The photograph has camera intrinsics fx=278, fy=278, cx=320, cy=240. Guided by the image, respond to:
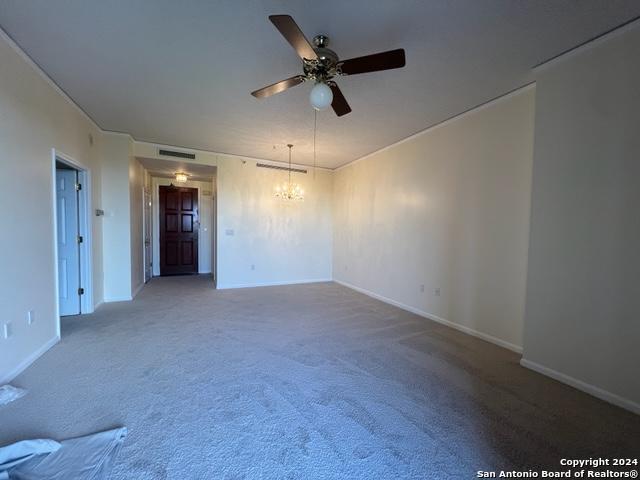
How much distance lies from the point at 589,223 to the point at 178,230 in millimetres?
7985

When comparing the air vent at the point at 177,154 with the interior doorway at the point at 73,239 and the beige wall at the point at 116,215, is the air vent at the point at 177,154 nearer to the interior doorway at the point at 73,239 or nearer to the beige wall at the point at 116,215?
the beige wall at the point at 116,215

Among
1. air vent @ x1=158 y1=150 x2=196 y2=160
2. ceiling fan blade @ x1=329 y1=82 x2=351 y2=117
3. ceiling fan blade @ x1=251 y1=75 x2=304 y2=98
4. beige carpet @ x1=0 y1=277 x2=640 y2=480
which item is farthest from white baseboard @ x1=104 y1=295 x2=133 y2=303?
ceiling fan blade @ x1=329 y1=82 x2=351 y2=117

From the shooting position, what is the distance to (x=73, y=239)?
153 inches

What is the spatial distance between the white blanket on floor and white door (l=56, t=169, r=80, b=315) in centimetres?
305

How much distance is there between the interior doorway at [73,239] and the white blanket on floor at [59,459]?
3052 millimetres

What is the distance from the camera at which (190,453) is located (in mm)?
1562

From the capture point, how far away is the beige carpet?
1550 mm

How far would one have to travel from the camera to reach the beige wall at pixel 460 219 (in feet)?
9.93

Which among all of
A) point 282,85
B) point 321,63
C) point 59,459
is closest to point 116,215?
point 282,85

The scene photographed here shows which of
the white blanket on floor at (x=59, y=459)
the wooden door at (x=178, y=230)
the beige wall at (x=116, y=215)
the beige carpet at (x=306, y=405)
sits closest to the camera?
the white blanket on floor at (x=59, y=459)

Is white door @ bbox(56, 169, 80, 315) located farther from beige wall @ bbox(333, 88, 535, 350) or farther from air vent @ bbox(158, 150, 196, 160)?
beige wall @ bbox(333, 88, 535, 350)

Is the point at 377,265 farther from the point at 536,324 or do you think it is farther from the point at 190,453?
the point at 190,453

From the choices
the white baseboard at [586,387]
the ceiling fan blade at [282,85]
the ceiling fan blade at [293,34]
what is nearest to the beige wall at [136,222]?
the ceiling fan blade at [282,85]

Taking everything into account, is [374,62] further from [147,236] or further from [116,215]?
[147,236]
